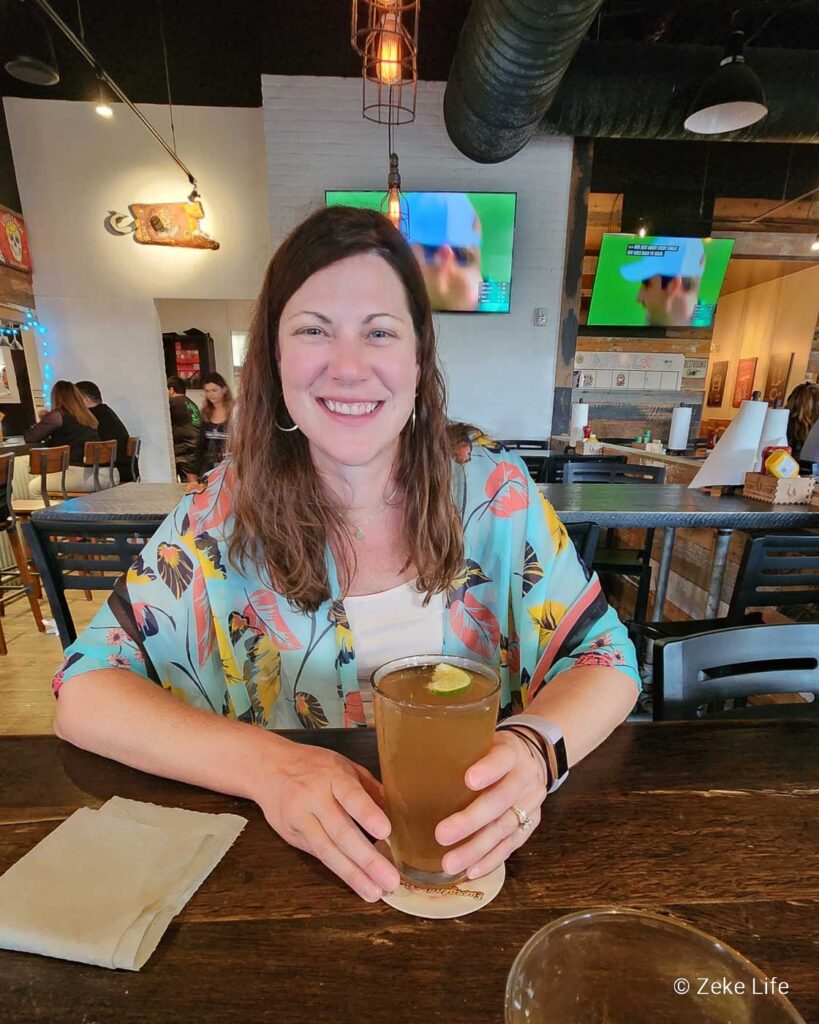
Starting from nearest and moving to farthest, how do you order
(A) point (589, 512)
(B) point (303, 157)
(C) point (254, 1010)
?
1. (C) point (254, 1010)
2. (A) point (589, 512)
3. (B) point (303, 157)

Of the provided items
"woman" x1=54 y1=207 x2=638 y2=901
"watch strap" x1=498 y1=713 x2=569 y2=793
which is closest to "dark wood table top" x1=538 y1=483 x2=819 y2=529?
"woman" x1=54 y1=207 x2=638 y2=901

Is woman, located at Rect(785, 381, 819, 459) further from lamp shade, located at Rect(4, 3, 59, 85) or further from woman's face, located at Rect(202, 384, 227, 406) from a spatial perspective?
lamp shade, located at Rect(4, 3, 59, 85)

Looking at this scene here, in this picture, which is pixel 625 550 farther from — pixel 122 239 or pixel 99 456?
pixel 122 239

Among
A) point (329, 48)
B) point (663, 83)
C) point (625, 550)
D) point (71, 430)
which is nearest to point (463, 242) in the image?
point (663, 83)

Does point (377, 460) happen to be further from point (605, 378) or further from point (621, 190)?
point (621, 190)

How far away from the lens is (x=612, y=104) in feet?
13.7

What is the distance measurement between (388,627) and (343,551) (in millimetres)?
186

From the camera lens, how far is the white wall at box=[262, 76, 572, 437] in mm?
4891

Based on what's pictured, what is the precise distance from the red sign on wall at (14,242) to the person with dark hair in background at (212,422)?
10.8 ft

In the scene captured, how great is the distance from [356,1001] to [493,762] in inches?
9.7

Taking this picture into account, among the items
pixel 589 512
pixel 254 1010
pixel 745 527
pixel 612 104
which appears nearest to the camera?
pixel 254 1010

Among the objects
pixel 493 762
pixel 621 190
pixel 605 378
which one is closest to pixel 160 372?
pixel 605 378

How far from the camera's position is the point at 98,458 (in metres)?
4.75

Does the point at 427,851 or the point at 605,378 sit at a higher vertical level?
the point at 605,378
